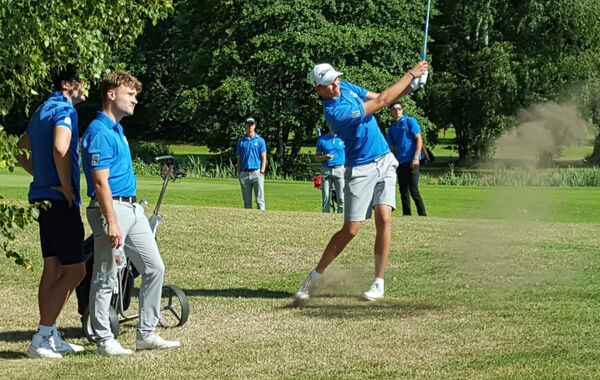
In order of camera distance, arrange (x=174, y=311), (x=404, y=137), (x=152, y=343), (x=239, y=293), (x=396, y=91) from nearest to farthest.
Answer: (x=152, y=343), (x=174, y=311), (x=396, y=91), (x=239, y=293), (x=404, y=137)

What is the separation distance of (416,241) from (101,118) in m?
7.15

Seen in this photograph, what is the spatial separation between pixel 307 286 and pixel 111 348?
2.68 m

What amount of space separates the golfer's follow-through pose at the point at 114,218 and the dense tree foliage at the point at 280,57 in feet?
111

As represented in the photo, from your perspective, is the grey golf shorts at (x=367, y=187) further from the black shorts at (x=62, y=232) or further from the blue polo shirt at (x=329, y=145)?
the blue polo shirt at (x=329, y=145)

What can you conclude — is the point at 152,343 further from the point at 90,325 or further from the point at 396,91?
the point at 396,91

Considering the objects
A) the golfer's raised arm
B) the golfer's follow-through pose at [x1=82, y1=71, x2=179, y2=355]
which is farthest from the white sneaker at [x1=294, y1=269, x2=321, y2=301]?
the golfer's follow-through pose at [x1=82, y1=71, x2=179, y2=355]

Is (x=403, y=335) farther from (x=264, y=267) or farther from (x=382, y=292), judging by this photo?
(x=264, y=267)

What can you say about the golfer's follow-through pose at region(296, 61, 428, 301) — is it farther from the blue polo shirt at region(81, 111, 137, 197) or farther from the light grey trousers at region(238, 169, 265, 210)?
the light grey trousers at region(238, 169, 265, 210)

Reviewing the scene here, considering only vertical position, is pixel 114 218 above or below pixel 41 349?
above

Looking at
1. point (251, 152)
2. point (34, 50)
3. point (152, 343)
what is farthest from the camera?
point (251, 152)

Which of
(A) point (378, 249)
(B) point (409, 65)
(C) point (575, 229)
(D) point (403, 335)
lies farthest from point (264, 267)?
(B) point (409, 65)

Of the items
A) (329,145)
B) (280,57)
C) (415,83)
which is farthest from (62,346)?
(280,57)

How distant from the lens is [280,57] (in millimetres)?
41000

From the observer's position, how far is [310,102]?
42969mm
